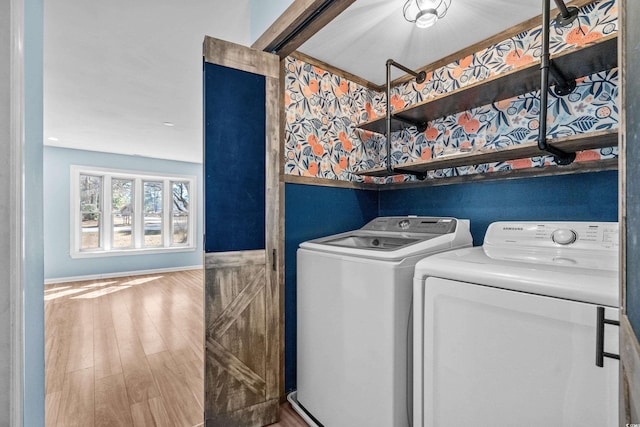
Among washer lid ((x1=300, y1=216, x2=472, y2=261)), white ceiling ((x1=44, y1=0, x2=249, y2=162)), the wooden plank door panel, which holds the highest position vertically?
white ceiling ((x1=44, y1=0, x2=249, y2=162))

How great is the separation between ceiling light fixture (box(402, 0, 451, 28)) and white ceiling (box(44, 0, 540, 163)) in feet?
0.15

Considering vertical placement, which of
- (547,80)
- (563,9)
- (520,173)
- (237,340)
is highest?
(563,9)

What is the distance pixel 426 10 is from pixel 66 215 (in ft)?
21.2

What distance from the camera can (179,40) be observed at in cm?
201

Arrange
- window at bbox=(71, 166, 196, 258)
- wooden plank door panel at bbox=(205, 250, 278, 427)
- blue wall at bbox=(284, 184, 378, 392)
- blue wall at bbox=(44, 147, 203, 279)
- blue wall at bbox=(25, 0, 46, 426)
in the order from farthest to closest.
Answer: window at bbox=(71, 166, 196, 258) < blue wall at bbox=(44, 147, 203, 279) < blue wall at bbox=(284, 184, 378, 392) < wooden plank door panel at bbox=(205, 250, 278, 427) < blue wall at bbox=(25, 0, 46, 426)

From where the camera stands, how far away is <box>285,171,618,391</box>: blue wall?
1354 mm

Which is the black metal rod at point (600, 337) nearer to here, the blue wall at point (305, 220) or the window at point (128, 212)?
the blue wall at point (305, 220)

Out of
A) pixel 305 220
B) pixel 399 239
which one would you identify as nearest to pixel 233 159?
pixel 305 220

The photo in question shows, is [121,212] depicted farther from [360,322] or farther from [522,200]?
[522,200]

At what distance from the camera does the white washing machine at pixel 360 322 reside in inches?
48.1

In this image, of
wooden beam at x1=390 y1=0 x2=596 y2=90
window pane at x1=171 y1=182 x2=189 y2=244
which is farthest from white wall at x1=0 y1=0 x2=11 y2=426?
window pane at x1=171 y1=182 x2=189 y2=244

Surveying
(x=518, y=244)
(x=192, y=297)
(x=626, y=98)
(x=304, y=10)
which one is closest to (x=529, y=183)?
(x=518, y=244)

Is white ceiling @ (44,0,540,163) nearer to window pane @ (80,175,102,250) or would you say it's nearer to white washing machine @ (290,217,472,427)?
white washing machine @ (290,217,472,427)

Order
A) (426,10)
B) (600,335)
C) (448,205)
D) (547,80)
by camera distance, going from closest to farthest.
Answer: (600,335), (547,80), (426,10), (448,205)
